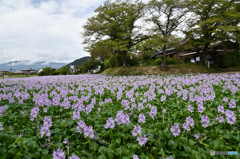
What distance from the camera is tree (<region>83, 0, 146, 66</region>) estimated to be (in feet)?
71.8

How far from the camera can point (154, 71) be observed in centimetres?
2109

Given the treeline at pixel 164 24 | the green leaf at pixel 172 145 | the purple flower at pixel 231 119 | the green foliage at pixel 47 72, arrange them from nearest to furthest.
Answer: the green leaf at pixel 172 145, the purple flower at pixel 231 119, the treeline at pixel 164 24, the green foliage at pixel 47 72

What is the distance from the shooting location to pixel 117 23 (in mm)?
23266

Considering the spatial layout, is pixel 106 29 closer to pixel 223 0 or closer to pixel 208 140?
pixel 223 0

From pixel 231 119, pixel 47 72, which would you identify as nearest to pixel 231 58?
pixel 231 119

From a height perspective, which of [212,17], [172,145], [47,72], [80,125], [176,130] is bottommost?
[172,145]

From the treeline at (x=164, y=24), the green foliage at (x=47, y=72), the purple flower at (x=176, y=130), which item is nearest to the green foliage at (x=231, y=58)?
the treeline at (x=164, y=24)

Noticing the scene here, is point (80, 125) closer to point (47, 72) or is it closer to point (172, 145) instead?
point (172, 145)

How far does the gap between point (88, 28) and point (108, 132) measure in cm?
2244

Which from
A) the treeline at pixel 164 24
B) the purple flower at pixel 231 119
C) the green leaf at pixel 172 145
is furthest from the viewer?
the treeline at pixel 164 24

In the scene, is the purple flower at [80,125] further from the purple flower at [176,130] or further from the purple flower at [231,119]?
the purple flower at [231,119]

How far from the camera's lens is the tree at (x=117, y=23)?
21891mm

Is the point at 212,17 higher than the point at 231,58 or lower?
higher

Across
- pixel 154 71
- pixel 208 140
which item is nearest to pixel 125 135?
pixel 208 140
